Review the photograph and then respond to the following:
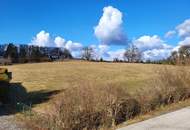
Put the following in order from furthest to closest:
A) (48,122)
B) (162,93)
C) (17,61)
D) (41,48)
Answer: (41,48) < (17,61) < (162,93) < (48,122)

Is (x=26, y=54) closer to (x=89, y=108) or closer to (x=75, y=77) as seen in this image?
(x=75, y=77)

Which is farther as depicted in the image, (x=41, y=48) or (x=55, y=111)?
(x=41, y=48)

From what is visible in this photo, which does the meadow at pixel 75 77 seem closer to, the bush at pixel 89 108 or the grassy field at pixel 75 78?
the grassy field at pixel 75 78

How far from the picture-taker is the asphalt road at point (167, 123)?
9.44m

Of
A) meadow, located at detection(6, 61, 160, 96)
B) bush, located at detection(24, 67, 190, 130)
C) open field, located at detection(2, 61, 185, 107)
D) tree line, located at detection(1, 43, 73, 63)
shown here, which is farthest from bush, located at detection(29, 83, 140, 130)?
tree line, located at detection(1, 43, 73, 63)

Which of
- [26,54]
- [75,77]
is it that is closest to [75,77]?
[75,77]

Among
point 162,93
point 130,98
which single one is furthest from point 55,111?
point 162,93

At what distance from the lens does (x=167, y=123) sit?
9.91 metres

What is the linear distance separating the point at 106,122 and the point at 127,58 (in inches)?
2791

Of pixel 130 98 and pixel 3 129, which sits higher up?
pixel 130 98

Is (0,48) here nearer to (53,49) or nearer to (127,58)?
(53,49)

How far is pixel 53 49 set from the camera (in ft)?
223

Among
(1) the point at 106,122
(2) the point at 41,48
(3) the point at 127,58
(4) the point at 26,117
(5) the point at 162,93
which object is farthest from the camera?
(3) the point at 127,58

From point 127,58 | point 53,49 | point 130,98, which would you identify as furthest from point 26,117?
point 127,58
